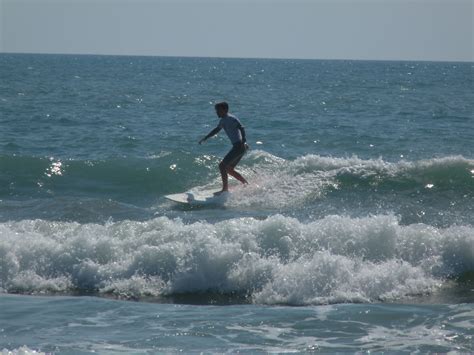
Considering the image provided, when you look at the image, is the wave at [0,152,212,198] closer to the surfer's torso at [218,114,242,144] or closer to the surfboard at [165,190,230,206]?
the surfboard at [165,190,230,206]

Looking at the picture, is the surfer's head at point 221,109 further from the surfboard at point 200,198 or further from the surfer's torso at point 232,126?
the surfboard at point 200,198

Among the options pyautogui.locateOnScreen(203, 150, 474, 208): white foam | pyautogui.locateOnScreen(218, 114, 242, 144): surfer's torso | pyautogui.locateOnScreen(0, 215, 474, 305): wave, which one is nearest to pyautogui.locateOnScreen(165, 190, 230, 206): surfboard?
pyautogui.locateOnScreen(203, 150, 474, 208): white foam

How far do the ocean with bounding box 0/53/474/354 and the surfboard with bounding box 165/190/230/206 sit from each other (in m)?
0.17

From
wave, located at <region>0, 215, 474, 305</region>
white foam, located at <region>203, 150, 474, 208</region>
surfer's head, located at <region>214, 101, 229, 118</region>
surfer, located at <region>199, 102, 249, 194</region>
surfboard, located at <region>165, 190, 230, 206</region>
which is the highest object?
surfer's head, located at <region>214, 101, 229, 118</region>

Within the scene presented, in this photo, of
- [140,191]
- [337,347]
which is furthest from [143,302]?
[140,191]

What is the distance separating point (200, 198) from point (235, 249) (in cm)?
389

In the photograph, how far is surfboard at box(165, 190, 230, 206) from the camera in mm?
13766

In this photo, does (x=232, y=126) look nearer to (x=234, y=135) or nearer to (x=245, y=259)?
(x=234, y=135)

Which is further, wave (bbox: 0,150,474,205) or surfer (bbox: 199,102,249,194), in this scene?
wave (bbox: 0,150,474,205)

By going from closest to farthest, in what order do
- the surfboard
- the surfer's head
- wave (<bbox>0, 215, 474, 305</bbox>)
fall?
wave (<bbox>0, 215, 474, 305</bbox>) → the surfer's head → the surfboard

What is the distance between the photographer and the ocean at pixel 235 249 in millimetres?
7656

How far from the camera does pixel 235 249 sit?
33.1 ft

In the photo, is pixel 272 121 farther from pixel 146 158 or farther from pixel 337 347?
pixel 337 347

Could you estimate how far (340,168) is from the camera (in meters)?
15.9
